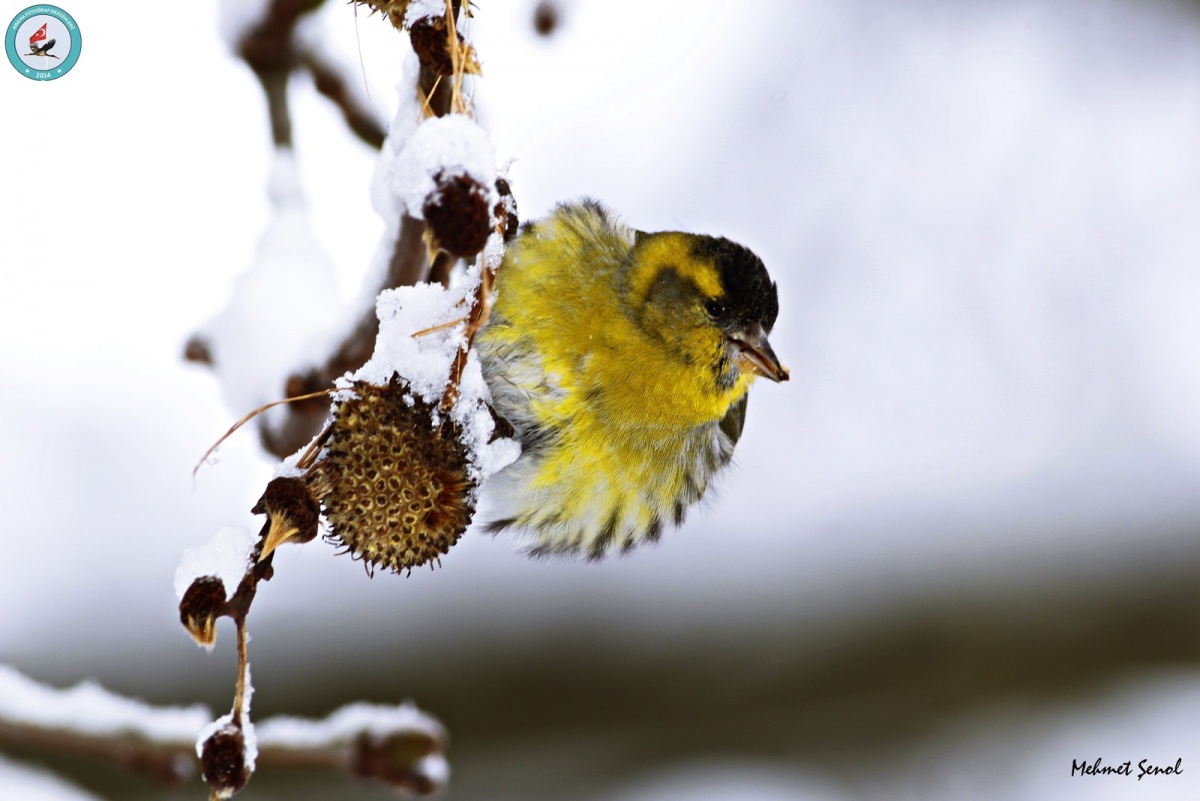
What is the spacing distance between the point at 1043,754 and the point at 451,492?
2.99 metres

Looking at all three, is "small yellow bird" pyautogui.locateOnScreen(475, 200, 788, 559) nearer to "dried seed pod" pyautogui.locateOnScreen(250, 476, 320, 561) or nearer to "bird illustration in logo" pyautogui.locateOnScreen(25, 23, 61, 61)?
"dried seed pod" pyautogui.locateOnScreen(250, 476, 320, 561)

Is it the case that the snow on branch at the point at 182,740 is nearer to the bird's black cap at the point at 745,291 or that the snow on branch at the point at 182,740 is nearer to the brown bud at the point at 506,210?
the brown bud at the point at 506,210

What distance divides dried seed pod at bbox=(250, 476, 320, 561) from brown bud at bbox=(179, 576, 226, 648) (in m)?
0.05

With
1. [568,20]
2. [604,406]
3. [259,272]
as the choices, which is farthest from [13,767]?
[568,20]

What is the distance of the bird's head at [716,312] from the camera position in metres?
1.74

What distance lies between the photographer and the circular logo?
235cm

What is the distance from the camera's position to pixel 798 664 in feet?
9.47

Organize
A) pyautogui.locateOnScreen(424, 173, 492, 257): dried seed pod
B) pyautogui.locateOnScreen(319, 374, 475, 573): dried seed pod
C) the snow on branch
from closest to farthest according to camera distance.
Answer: pyautogui.locateOnScreen(424, 173, 492, 257): dried seed pod < pyautogui.locateOnScreen(319, 374, 475, 573): dried seed pod < the snow on branch

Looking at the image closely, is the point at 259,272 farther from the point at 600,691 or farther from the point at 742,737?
the point at 742,737

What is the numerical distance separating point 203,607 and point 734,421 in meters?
1.40

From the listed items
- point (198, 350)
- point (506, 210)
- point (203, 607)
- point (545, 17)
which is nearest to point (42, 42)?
point (198, 350)

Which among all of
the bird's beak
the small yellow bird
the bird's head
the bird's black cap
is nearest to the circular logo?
the small yellow bird

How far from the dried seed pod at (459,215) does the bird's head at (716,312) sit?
0.95m

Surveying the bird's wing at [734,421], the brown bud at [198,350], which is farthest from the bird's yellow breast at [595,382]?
the brown bud at [198,350]
